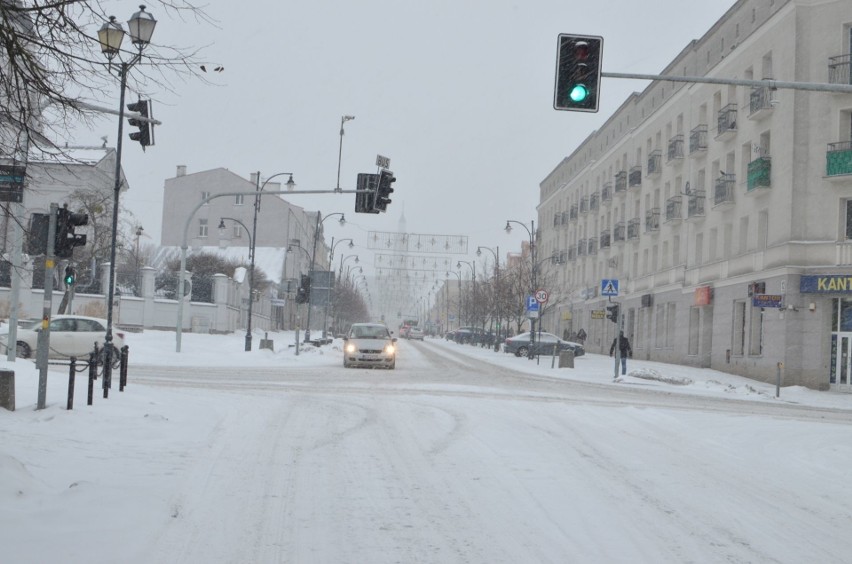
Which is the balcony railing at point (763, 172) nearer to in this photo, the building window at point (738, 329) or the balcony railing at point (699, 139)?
the building window at point (738, 329)

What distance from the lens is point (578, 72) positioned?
12812mm

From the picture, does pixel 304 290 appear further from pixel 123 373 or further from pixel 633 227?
pixel 123 373

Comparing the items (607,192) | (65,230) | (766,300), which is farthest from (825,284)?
(607,192)

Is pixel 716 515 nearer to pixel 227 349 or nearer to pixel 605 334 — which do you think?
pixel 227 349

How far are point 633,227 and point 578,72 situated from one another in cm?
4367

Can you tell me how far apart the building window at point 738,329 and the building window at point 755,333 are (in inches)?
50.6

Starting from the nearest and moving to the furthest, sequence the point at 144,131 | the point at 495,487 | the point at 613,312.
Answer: the point at 495,487 → the point at 144,131 → the point at 613,312

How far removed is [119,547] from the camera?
5.91m

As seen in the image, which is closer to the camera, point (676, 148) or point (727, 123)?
point (727, 123)

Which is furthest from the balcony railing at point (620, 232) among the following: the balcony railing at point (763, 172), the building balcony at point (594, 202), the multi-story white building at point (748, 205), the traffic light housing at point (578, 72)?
the traffic light housing at point (578, 72)

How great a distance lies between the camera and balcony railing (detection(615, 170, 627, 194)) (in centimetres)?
5756

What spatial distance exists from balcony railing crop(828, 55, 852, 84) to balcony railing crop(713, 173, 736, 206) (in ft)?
23.1

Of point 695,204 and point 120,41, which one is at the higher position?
point 695,204

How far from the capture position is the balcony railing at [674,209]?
46.4 meters
